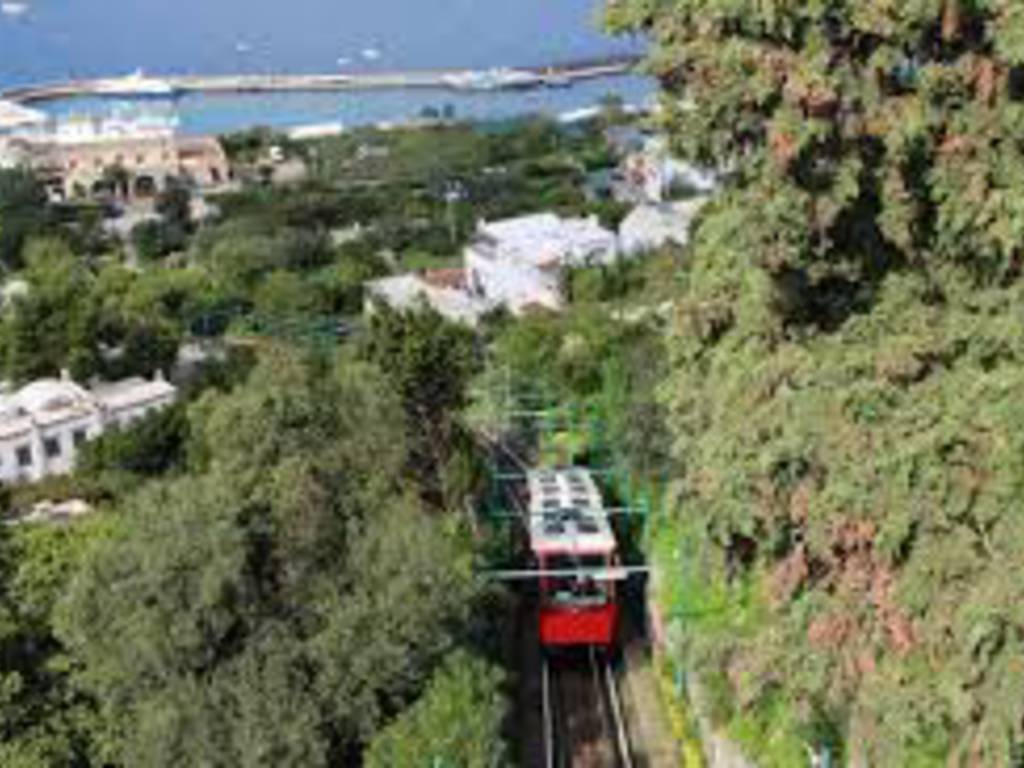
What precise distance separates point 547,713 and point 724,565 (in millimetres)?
5715

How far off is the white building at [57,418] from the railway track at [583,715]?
11.6 meters

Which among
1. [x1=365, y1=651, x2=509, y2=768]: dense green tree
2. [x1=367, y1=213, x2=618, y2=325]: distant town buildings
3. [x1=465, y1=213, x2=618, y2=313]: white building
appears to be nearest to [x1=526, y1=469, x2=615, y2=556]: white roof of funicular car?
[x1=365, y1=651, x2=509, y2=768]: dense green tree

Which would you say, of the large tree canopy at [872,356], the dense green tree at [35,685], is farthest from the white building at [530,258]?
the large tree canopy at [872,356]

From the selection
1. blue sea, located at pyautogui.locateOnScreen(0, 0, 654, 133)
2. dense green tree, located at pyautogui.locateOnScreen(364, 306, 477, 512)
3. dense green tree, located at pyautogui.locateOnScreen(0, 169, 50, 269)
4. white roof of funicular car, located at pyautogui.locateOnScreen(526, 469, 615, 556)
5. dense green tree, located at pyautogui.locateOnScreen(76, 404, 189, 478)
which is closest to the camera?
white roof of funicular car, located at pyautogui.locateOnScreen(526, 469, 615, 556)

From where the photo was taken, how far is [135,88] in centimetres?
8356

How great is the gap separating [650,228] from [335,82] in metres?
46.5

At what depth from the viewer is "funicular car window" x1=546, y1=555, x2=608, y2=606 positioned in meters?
16.3

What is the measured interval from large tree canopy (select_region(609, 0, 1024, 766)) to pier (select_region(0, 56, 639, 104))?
75.1m

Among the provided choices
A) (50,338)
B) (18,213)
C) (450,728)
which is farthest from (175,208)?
(450,728)

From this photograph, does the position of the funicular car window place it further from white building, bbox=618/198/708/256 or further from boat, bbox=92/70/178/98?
boat, bbox=92/70/178/98

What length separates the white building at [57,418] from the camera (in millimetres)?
26703

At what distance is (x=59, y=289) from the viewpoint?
100ft

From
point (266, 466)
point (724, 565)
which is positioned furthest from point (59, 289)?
point (724, 565)

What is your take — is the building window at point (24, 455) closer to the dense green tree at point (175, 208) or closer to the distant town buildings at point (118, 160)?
the dense green tree at point (175, 208)
